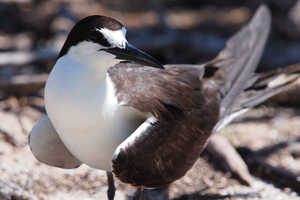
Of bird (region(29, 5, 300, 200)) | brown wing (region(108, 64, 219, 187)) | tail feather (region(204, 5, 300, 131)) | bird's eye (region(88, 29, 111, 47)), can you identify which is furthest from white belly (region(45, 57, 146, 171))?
tail feather (region(204, 5, 300, 131))

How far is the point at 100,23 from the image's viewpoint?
2.86 metres

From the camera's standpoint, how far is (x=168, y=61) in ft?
20.8

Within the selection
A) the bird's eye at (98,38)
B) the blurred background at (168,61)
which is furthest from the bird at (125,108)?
the blurred background at (168,61)

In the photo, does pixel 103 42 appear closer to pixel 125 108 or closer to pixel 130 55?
pixel 130 55

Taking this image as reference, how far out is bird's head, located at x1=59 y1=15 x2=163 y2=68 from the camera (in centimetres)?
285

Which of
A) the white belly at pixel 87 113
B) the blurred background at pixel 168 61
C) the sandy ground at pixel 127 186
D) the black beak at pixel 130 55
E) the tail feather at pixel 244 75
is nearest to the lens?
Result: the black beak at pixel 130 55

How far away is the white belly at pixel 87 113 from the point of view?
9.83 feet

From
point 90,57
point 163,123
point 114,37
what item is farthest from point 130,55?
point 163,123

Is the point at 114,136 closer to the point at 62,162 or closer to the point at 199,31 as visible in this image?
the point at 62,162

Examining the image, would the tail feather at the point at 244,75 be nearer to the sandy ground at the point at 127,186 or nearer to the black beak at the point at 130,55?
the sandy ground at the point at 127,186

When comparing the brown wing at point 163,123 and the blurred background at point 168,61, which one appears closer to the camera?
the brown wing at point 163,123

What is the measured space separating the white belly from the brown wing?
0.37 ft

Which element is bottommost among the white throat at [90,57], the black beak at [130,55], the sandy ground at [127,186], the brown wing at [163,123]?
the sandy ground at [127,186]

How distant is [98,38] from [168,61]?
3.53 meters
